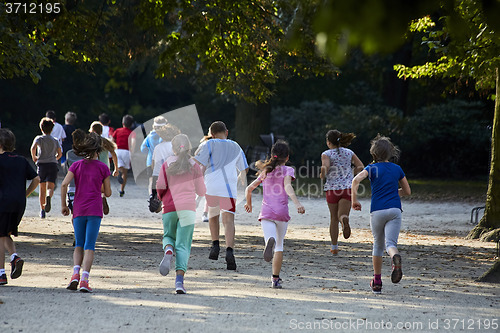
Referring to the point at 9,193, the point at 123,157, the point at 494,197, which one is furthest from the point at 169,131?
the point at 123,157

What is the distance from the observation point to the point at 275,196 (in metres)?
8.09

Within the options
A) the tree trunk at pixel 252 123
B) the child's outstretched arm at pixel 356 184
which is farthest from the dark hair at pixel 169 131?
the tree trunk at pixel 252 123

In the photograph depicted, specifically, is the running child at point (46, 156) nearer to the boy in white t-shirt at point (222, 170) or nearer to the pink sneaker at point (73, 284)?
the boy in white t-shirt at point (222, 170)

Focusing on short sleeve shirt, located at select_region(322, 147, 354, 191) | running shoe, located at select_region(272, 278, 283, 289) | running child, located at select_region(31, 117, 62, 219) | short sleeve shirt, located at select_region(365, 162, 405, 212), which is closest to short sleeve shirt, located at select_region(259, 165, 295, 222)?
running shoe, located at select_region(272, 278, 283, 289)

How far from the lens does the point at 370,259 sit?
10.3 metres

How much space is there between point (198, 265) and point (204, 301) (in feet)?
8.08

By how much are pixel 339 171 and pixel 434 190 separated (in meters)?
15.1

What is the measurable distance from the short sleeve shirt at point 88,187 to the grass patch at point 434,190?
13.8m

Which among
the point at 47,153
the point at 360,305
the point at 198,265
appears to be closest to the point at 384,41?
the point at 360,305

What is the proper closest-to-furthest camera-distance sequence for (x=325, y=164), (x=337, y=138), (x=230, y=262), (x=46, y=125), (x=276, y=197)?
(x=276, y=197) → (x=230, y=262) → (x=325, y=164) → (x=337, y=138) → (x=46, y=125)

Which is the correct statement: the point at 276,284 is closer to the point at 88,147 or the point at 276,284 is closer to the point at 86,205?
the point at 86,205

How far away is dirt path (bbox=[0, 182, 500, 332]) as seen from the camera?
19.6 ft

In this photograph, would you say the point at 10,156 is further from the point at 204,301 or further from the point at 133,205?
the point at 133,205

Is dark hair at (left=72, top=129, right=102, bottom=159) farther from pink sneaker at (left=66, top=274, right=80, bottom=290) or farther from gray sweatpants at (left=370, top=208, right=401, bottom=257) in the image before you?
gray sweatpants at (left=370, top=208, right=401, bottom=257)
